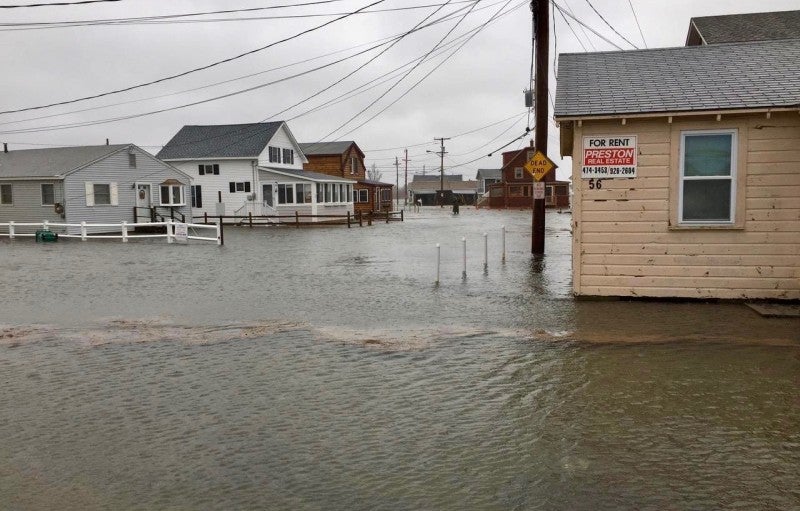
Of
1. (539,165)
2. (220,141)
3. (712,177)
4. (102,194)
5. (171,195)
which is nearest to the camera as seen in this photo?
(712,177)

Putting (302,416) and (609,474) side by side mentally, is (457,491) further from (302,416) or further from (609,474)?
(302,416)

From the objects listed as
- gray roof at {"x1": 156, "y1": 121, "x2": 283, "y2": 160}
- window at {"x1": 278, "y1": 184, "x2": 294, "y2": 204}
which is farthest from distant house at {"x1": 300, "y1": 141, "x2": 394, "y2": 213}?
window at {"x1": 278, "y1": 184, "x2": 294, "y2": 204}

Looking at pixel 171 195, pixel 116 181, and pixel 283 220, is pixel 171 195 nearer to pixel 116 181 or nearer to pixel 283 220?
pixel 116 181

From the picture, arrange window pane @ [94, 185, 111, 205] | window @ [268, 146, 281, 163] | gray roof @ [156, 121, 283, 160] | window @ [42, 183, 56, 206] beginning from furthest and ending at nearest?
window @ [268, 146, 281, 163], gray roof @ [156, 121, 283, 160], window pane @ [94, 185, 111, 205], window @ [42, 183, 56, 206]

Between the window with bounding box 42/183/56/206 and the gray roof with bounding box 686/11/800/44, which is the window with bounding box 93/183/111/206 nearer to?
the window with bounding box 42/183/56/206

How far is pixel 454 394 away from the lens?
688 centimetres

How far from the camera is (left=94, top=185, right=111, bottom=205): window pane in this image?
1454 inches

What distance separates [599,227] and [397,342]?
4827mm

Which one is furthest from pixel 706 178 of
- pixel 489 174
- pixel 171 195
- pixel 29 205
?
pixel 489 174

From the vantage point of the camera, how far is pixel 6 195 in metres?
37.1

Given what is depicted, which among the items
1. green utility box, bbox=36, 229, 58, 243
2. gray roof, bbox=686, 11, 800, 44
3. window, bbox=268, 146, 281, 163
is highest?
gray roof, bbox=686, 11, 800, 44

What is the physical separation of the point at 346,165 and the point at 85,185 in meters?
30.2

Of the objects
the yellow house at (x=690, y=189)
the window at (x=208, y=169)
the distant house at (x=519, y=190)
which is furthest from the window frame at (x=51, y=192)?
the distant house at (x=519, y=190)

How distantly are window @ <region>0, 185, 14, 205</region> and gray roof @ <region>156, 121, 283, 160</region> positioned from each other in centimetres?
1322
